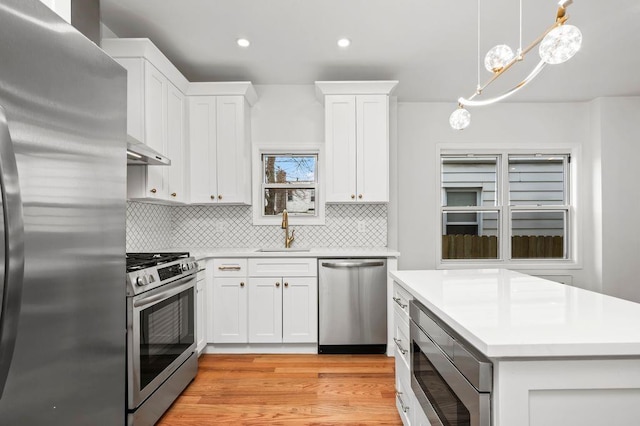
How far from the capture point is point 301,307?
10.8ft

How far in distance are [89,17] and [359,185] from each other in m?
2.53

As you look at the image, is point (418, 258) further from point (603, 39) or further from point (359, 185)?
point (603, 39)

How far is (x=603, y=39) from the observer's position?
296 centimetres

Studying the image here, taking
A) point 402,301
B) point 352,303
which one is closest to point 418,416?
point 402,301

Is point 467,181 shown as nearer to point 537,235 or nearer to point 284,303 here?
point 537,235

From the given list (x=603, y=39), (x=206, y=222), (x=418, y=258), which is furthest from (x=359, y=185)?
(x=603, y=39)

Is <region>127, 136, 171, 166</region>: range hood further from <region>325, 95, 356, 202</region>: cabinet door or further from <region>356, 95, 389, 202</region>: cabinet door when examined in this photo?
<region>356, 95, 389, 202</region>: cabinet door

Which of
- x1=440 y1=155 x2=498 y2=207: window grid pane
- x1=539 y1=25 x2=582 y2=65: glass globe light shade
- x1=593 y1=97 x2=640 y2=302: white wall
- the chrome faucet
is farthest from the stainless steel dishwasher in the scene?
x1=593 y1=97 x2=640 y2=302: white wall

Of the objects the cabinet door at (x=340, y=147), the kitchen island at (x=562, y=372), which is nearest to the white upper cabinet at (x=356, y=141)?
the cabinet door at (x=340, y=147)

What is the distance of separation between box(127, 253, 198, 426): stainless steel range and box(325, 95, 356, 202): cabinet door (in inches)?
61.7

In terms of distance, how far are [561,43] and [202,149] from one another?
3061 mm

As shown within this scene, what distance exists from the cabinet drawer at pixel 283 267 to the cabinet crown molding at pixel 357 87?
167cm

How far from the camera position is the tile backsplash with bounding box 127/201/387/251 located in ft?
12.9

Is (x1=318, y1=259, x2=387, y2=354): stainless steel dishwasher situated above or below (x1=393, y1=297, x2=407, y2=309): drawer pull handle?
below
